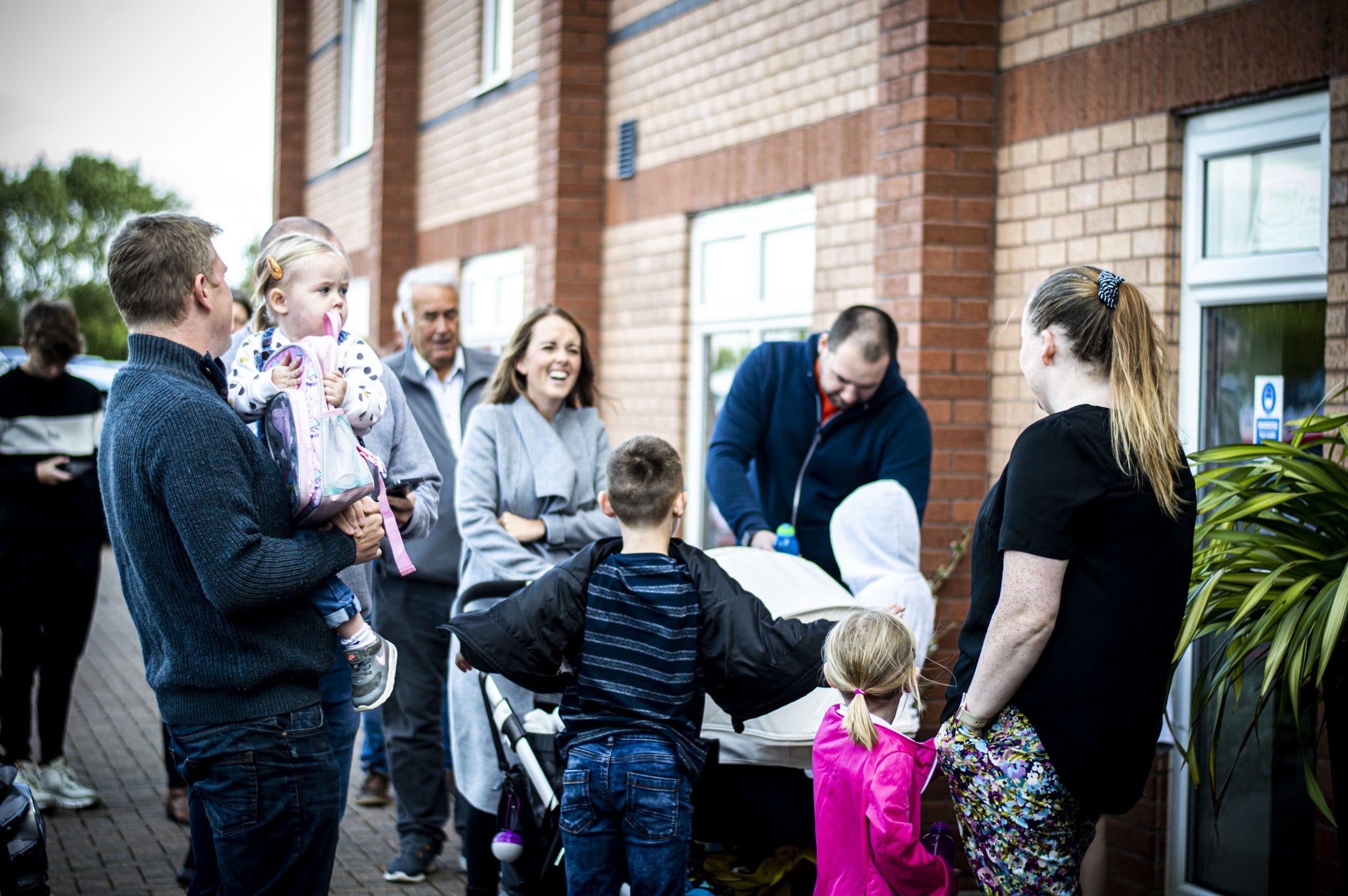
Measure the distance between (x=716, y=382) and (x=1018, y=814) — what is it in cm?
539

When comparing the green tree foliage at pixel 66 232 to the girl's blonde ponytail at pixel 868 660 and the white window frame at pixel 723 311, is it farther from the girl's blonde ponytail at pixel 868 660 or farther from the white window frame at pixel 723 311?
the girl's blonde ponytail at pixel 868 660

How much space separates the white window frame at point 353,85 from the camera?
14.0 metres

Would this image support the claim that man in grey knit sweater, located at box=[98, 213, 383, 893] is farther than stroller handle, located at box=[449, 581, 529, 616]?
No

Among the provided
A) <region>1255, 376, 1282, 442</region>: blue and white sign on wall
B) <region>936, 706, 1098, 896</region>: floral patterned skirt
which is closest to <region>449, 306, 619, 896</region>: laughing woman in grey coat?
<region>936, 706, 1098, 896</region>: floral patterned skirt

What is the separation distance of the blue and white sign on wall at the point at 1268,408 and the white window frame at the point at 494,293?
21.1ft

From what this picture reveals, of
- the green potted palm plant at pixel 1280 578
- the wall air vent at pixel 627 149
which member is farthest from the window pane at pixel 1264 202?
the wall air vent at pixel 627 149

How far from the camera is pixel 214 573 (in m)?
2.55

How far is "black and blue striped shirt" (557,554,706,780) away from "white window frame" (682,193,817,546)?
12.2 feet

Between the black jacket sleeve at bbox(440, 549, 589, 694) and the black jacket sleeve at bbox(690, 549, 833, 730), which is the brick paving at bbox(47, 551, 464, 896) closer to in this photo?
the black jacket sleeve at bbox(440, 549, 589, 694)

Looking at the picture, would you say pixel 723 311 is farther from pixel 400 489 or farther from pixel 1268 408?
pixel 400 489

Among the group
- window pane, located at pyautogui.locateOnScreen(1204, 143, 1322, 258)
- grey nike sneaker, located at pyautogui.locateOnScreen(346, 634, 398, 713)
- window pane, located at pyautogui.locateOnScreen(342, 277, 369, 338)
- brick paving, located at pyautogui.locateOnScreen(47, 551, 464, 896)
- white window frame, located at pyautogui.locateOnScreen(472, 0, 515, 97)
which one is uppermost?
white window frame, located at pyautogui.locateOnScreen(472, 0, 515, 97)

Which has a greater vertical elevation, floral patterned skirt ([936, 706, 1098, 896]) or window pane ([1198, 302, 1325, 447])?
window pane ([1198, 302, 1325, 447])

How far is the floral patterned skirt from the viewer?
2.76 m

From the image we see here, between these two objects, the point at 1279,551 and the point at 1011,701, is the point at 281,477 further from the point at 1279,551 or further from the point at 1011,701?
the point at 1279,551
